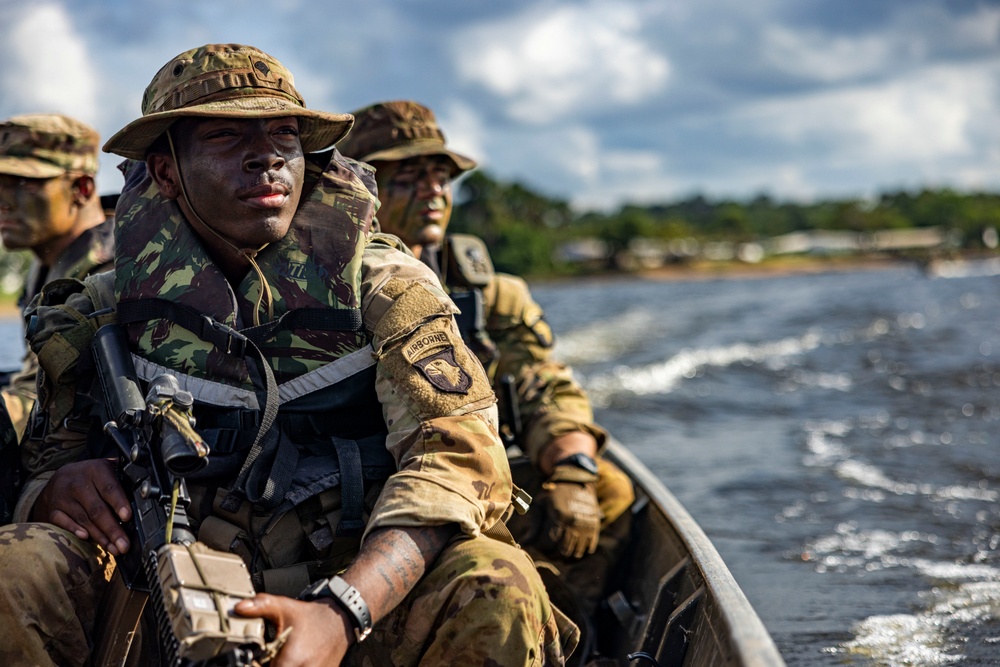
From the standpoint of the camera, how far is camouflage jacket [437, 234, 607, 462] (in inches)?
193

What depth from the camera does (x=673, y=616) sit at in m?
3.58

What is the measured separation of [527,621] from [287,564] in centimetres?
71

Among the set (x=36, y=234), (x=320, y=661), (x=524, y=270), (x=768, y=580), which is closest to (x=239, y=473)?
(x=320, y=661)

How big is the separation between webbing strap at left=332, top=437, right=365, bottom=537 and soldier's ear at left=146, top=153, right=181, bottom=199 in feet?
3.08

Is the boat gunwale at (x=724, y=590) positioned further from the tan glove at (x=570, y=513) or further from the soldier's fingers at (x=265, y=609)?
the soldier's fingers at (x=265, y=609)

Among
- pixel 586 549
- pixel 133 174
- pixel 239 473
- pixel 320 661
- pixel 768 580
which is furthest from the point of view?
pixel 768 580

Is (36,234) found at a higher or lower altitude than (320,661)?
higher

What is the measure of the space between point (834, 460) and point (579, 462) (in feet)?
21.9

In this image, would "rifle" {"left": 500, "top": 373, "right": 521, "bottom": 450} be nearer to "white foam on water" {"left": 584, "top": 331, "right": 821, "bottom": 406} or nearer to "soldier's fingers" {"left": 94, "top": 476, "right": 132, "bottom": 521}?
"soldier's fingers" {"left": 94, "top": 476, "right": 132, "bottom": 521}

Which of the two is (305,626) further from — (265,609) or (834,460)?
(834,460)

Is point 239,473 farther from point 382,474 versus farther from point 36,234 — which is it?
point 36,234

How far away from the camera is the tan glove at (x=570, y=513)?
175 inches

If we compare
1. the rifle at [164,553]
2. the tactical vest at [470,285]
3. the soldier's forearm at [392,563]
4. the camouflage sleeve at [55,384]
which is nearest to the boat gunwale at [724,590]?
the soldier's forearm at [392,563]

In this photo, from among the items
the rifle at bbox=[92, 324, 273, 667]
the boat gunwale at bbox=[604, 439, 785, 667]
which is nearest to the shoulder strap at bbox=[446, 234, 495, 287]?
the boat gunwale at bbox=[604, 439, 785, 667]
